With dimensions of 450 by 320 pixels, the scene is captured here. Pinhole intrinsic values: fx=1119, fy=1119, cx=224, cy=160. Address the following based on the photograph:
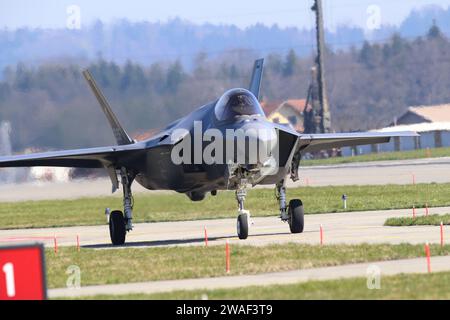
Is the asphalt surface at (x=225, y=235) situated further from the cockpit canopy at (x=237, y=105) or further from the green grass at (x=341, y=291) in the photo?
the cockpit canopy at (x=237, y=105)

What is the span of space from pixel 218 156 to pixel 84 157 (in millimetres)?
4022

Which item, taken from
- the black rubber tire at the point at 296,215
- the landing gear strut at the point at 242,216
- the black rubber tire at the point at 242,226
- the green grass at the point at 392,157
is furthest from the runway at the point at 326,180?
the black rubber tire at the point at 242,226

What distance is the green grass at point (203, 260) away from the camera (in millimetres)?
18172

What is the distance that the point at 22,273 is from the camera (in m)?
12.1

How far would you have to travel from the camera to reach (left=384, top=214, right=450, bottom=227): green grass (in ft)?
84.3

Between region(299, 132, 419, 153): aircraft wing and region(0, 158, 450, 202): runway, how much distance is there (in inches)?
430

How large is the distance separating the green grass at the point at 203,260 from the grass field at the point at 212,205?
1234 centimetres

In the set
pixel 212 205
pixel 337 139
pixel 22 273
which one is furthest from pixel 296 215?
pixel 22 273

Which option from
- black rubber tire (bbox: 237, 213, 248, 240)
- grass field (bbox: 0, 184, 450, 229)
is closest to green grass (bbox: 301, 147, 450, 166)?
grass field (bbox: 0, 184, 450, 229)

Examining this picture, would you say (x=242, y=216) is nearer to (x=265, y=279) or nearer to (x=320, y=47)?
(x=265, y=279)

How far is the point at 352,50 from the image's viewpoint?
11506 centimetres

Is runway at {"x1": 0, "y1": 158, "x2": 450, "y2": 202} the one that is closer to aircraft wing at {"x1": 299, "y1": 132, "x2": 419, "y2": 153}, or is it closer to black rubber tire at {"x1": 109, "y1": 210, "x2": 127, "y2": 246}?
aircraft wing at {"x1": 299, "y1": 132, "x2": 419, "y2": 153}
